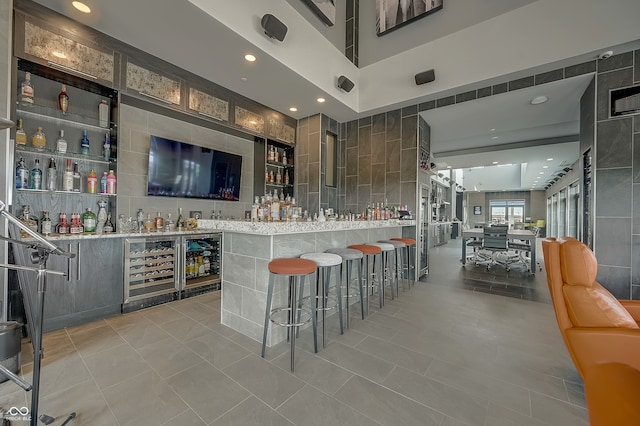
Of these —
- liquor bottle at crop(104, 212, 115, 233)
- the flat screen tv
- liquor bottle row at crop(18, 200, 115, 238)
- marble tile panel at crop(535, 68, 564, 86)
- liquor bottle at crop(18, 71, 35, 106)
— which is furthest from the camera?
the flat screen tv

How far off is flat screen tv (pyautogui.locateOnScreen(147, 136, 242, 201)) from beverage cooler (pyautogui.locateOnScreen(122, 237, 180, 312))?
2.35ft

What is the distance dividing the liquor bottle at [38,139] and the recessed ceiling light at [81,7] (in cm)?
123

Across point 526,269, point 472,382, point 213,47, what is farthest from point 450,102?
point 526,269

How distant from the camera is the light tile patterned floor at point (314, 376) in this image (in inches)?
56.9

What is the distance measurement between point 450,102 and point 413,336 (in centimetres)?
Result: 358

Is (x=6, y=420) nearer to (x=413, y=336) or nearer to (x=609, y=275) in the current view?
(x=413, y=336)

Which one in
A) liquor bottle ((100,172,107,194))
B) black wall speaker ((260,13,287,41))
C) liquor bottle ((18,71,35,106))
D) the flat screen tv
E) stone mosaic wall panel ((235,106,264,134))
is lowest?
liquor bottle ((100,172,107,194))

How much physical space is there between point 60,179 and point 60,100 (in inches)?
33.1

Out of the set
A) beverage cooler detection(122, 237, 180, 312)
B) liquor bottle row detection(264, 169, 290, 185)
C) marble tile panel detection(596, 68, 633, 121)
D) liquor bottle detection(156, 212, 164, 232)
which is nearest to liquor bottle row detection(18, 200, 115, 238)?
beverage cooler detection(122, 237, 180, 312)

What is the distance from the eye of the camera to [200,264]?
3.72 metres

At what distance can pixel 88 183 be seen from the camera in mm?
2816

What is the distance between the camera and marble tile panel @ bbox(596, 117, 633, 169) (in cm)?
288

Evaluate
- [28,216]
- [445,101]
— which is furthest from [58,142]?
[445,101]

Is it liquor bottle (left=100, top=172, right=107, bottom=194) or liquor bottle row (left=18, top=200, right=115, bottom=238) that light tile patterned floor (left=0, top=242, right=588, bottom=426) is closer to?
liquor bottle row (left=18, top=200, right=115, bottom=238)
